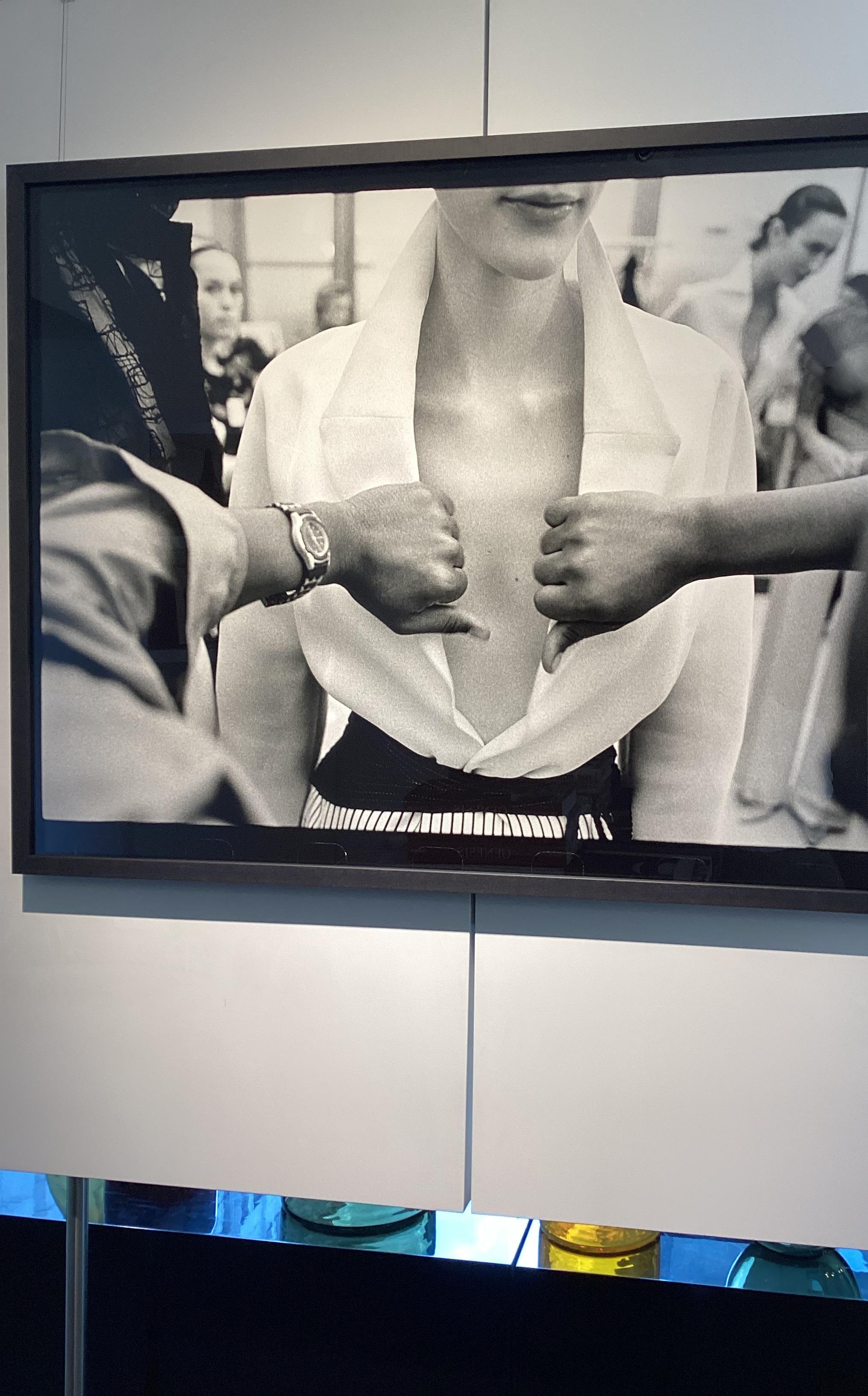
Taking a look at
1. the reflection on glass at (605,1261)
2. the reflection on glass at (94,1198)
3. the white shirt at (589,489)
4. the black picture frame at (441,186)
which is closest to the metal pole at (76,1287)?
the reflection on glass at (94,1198)

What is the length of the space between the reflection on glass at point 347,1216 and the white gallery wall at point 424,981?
8 centimetres

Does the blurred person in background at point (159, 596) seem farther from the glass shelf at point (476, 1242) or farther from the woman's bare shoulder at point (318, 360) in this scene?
the glass shelf at point (476, 1242)

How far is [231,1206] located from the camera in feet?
4.16

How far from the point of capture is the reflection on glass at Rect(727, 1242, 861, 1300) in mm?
1163

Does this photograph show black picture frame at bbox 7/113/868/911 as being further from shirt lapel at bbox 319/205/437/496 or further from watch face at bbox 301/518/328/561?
watch face at bbox 301/518/328/561

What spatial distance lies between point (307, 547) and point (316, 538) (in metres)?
0.01

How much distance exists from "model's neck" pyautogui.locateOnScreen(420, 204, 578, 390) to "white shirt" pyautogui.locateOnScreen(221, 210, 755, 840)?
0.02 metres

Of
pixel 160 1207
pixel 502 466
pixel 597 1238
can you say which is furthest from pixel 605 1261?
pixel 502 466

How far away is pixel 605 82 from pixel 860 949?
1.00 meters

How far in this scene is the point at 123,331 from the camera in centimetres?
122

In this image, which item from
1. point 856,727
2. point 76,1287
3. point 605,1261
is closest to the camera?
point 856,727

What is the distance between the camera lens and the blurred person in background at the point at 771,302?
1.09 metres

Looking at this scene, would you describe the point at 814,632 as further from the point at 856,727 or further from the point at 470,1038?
the point at 470,1038

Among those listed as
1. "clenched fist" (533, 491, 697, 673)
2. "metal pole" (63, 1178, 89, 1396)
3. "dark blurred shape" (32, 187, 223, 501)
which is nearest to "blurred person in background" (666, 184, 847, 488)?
"clenched fist" (533, 491, 697, 673)
